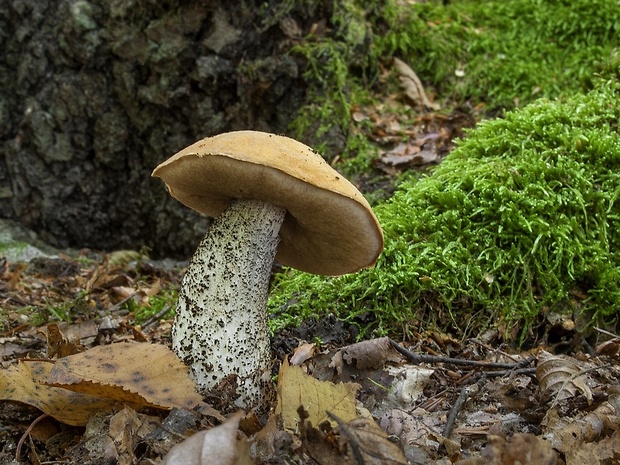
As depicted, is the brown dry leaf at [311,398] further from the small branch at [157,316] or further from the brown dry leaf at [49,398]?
the small branch at [157,316]

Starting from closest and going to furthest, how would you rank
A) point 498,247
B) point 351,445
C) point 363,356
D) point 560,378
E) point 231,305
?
point 351,445 → point 560,378 → point 231,305 → point 363,356 → point 498,247

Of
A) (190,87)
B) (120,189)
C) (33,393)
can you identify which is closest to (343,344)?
(33,393)

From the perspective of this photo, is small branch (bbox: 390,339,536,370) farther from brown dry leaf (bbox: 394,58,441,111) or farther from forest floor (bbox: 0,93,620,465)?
brown dry leaf (bbox: 394,58,441,111)

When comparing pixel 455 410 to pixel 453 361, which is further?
pixel 453 361

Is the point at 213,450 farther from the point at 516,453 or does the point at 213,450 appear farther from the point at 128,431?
the point at 516,453

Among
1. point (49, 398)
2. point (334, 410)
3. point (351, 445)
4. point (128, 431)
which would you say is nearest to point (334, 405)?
point (334, 410)

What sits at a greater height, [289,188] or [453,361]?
[289,188]
